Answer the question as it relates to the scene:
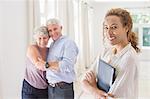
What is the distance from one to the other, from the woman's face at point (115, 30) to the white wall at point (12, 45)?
66.3 inches

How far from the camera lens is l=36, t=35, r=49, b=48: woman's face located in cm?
227

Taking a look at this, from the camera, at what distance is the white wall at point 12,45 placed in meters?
2.75

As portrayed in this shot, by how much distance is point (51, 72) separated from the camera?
7.39 ft

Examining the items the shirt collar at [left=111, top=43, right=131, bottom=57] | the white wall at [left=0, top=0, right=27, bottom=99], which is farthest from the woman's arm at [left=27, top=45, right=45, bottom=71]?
the shirt collar at [left=111, top=43, right=131, bottom=57]

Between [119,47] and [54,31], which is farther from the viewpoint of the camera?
[54,31]

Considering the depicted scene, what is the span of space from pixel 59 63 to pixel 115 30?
0.98m

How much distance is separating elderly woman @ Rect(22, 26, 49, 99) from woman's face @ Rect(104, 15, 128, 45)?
1030mm

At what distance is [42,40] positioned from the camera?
2.29m

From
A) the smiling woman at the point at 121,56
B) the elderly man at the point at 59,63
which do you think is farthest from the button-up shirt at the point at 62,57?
the smiling woman at the point at 121,56

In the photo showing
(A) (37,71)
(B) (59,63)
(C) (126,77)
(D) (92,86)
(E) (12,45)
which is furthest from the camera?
(E) (12,45)

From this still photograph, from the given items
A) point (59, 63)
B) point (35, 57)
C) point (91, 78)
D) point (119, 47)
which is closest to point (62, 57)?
point (59, 63)

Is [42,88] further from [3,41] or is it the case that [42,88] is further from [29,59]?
[3,41]

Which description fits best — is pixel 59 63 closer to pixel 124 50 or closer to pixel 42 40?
pixel 42 40

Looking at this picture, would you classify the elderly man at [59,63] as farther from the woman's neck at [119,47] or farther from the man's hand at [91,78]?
the woman's neck at [119,47]
